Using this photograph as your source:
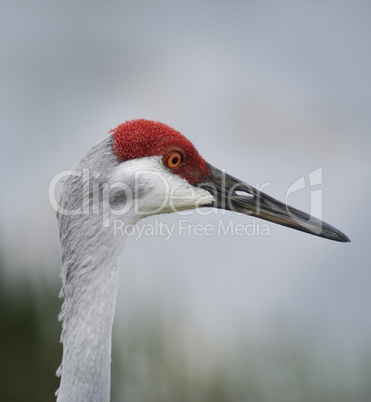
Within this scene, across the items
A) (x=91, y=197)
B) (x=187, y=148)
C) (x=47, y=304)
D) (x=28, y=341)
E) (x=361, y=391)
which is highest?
(x=187, y=148)

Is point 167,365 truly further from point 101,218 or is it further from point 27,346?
point 101,218

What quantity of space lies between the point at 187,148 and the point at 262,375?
2.11 m

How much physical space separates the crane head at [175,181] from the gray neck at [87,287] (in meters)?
0.07

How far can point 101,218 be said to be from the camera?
71.2 inches

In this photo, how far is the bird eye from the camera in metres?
1.95

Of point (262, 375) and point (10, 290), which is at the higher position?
point (10, 290)

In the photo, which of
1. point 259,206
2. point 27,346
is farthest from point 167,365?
point 259,206

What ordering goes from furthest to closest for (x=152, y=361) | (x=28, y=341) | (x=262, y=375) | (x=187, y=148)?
1. (x=262, y=375)
2. (x=152, y=361)
3. (x=28, y=341)
4. (x=187, y=148)

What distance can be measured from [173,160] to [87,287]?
515 mm

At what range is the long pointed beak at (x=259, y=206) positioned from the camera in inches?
81.6

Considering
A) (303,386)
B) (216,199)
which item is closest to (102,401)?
(216,199)

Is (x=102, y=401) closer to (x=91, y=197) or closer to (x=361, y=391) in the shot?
(x=91, y=197)

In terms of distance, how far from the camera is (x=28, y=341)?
3.10 meters

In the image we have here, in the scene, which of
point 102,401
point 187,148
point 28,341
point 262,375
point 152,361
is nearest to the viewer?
point 102,401
